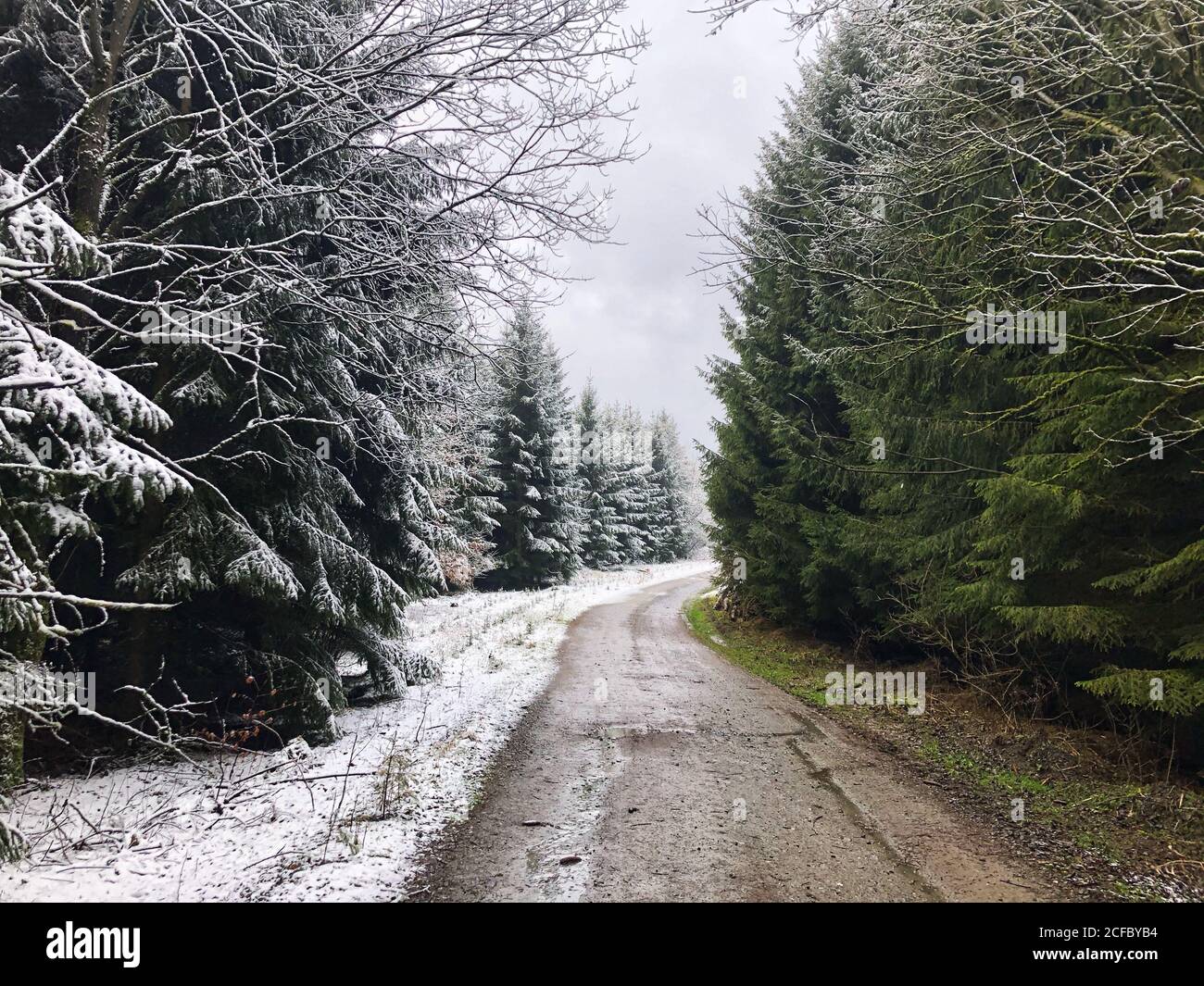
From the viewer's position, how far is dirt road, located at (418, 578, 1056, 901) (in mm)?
3994

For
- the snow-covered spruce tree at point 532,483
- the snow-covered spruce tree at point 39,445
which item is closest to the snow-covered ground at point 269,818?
the snow-covered spruce tree at point 39,445

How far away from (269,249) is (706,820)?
5.73m

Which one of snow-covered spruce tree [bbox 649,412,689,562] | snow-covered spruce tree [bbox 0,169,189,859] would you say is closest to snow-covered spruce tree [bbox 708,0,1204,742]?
snow-covered spruce tree [bbox 0,169,189,859]

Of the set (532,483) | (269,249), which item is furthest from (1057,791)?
(532,483)

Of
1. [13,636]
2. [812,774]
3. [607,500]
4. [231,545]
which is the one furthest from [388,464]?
[607,500]

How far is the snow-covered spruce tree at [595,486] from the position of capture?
35.1 metres

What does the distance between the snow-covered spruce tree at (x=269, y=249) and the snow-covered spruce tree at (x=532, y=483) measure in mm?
17661

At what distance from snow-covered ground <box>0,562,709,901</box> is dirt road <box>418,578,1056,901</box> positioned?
414 millimetres

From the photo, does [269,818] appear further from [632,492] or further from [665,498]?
[665,498]

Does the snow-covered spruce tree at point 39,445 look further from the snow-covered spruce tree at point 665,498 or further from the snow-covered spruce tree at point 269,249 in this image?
the snow-covered spruce tree at point 665,498

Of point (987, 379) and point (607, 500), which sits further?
point (607, 500)

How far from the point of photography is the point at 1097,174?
6098 mm
